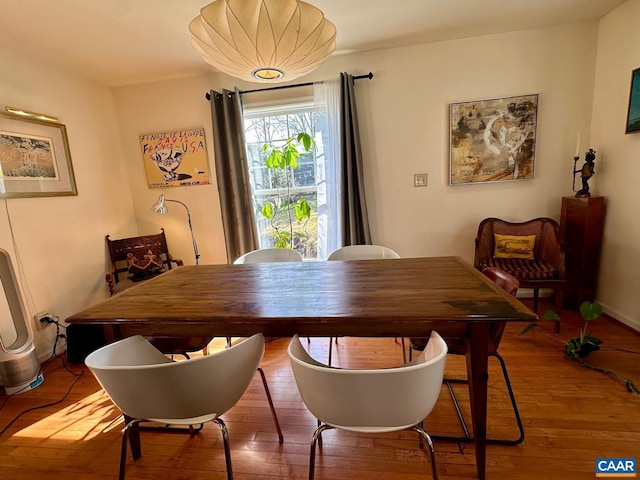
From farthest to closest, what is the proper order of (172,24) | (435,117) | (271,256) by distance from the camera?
(435,117) < (271,256) < (172,24)

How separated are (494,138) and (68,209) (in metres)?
3.95

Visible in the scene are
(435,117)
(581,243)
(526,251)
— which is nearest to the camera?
(581,243)

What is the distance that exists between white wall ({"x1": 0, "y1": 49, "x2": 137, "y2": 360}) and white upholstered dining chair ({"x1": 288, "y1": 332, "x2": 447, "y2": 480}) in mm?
2611

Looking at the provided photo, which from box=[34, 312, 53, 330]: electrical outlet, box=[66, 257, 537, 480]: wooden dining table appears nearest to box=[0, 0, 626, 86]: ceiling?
box=[66, 257, 537, 480]: wooden dining table

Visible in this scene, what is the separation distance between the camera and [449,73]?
2.74 meters

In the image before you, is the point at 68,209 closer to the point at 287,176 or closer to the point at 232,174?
the point at 232,174

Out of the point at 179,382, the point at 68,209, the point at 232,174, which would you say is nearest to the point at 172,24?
the point at 232,174

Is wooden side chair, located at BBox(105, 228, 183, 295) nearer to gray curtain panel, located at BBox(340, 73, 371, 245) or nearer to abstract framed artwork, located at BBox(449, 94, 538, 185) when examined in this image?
gray curtain panel, located at BBox(340, 73, 371, 245)

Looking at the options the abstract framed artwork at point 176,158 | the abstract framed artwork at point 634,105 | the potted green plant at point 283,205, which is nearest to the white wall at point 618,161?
the abstract framed artwork at point 634,105

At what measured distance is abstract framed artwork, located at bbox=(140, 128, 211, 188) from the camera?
317 cm

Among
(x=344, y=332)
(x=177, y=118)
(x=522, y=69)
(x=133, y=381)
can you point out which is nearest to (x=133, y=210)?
(x=177, y=118)

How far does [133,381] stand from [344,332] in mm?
706

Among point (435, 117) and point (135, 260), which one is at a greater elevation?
point (435, 117)

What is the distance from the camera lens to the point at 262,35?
123cm
